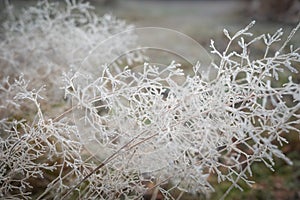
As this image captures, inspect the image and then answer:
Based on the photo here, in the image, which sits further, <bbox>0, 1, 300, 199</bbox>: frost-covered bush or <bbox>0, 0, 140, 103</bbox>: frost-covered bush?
<bbox>0, 0, 140, 103</bbox>: frost-covered bush

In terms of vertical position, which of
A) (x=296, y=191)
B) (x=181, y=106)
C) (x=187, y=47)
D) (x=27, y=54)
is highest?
(x=181, y=106)

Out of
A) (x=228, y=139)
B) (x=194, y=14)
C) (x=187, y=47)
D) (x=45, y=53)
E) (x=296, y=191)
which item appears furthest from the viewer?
(x=194, y=14)

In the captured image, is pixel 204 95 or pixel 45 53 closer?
pixel 204 95

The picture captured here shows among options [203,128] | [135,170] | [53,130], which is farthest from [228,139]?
[53,130]

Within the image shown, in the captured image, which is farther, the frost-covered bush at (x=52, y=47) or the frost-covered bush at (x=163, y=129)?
the frost-covered bush at (x=52, y=47)

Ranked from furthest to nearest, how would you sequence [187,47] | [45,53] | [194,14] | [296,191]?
[194,14] → [187,47] → [45,53] → [296,191]

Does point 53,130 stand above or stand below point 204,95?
below

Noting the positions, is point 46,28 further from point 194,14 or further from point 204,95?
point 194,14

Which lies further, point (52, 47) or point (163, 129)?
point (52, 47)

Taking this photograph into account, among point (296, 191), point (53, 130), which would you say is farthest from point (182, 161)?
point (296, 191)
